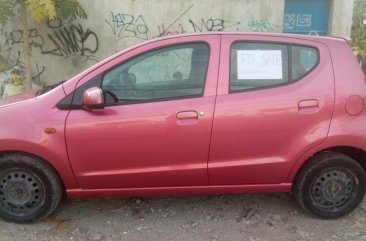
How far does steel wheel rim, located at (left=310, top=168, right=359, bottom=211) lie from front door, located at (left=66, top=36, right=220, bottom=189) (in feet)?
3.30

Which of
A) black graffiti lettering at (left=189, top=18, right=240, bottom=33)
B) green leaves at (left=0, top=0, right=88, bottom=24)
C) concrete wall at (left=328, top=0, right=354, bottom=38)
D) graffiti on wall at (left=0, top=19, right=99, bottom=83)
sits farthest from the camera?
concrete wall at (left=328, top=0, right=354, bottom=38)

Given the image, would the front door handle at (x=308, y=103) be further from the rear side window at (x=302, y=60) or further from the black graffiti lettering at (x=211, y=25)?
the black graffiti lettering at (x=211, y=25)

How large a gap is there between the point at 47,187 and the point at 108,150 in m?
0.63

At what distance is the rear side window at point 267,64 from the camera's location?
3490mm

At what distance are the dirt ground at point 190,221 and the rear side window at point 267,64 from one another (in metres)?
1.20

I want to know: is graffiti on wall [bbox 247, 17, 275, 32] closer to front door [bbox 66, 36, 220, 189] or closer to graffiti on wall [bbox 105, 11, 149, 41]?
graffiti on wall [bbox 105, 11, 149, 41]

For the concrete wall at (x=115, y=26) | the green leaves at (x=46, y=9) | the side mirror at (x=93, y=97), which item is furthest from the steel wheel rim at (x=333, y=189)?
the concrete wall at (x=115, y=26)

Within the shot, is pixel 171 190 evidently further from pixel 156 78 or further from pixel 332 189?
pixel 332 189

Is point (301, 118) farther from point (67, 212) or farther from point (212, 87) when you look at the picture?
point (67, 212)

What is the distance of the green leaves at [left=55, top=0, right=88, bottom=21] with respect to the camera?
7.22m

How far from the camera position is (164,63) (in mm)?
3488

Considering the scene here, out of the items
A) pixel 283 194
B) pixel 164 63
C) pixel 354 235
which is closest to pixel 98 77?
pixel 164 63

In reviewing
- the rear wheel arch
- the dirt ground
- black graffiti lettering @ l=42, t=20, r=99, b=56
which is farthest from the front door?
black graffiti lettering @ l=42, t=20, r=99, b=56

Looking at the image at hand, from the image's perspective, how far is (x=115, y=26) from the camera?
809 cm
